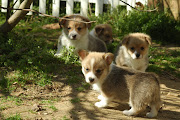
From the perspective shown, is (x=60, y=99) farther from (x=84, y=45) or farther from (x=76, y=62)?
(x=84, y=45)

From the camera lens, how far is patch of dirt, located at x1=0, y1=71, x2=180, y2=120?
405 centimetres

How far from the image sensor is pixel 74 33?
21.8 ft

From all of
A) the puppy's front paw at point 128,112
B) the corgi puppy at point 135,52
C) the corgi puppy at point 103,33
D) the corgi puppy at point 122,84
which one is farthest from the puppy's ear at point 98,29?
the puppy's front paw at point 128,112

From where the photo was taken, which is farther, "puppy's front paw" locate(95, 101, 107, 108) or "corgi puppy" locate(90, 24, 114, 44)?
"corgi puppy" locate(90, 24, 114, 44)

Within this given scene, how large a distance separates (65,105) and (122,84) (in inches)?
39.9

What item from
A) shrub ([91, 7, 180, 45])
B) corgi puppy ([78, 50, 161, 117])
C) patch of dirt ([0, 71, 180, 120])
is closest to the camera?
patch of dirt ([0, 71, 180, 120])

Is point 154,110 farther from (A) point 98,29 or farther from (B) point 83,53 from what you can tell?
(A) point 98,29

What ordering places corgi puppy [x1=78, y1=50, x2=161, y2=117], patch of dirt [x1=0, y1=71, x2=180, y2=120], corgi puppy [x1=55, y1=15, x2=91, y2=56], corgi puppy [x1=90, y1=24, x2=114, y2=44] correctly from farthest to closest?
1. corgi puppy [x1=90, y1=24, x2=114, y2=44]
2. corgi puppy [x1=55, y1=15, x2=91, y2=56]
3. corgi puppy [x1=78, y1=50, x2=161, y2=117]
4. patch of dirt [x1=0, y1=71, x2=180, y2=120]

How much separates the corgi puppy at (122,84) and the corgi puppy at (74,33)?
2.17m

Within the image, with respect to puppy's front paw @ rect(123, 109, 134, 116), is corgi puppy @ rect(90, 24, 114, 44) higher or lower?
higher

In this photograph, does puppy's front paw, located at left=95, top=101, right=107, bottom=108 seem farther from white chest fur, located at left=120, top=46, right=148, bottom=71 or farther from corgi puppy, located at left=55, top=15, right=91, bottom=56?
corgi puppy, located at left=55, top=15, right=91, bottom=56

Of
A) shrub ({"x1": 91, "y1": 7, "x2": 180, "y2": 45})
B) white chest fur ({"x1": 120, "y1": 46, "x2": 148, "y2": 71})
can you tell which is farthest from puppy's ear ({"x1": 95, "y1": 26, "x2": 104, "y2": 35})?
white chest fur ({"x1": 120, "y1": 46, "x2": 148, "y2": 71})

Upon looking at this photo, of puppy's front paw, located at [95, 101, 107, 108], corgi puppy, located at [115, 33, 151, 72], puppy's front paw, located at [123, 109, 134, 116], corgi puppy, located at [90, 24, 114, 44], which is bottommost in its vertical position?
puppy's front paw, located at [123, 109, 134, 116]

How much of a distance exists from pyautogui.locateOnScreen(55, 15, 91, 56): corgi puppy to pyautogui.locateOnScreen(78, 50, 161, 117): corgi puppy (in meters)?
2.17
